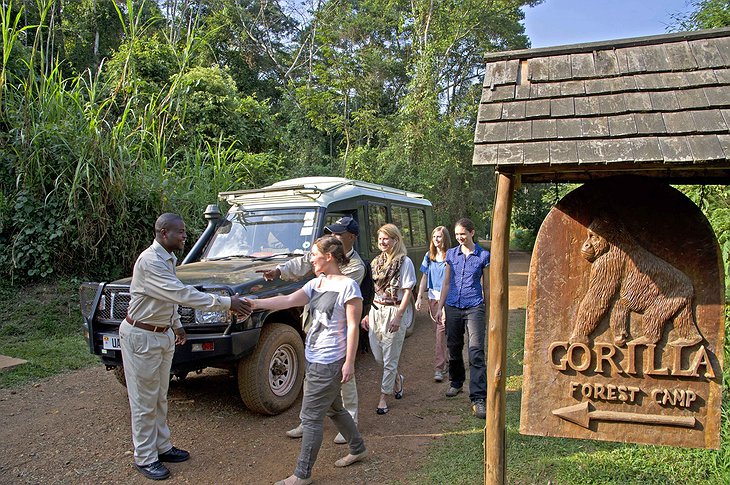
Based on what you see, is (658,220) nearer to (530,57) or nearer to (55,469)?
(530,57)

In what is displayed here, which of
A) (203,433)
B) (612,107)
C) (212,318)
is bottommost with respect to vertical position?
(203,433)

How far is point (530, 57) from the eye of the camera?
2908 millimetres

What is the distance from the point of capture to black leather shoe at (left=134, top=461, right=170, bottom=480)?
3.81 m

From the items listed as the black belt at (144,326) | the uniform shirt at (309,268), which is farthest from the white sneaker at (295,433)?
the black belt at (144,326)

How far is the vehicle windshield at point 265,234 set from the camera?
19.7 feet

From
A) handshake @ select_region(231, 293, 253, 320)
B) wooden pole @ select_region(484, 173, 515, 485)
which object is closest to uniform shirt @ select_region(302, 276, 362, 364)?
handshake @ select_region(231, 293, 253, 320)

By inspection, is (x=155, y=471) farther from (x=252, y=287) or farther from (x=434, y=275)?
(x=434, y=275)

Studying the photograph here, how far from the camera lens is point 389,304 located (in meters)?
5.02

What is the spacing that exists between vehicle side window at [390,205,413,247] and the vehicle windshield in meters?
2.26

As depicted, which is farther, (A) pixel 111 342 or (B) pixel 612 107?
(A) pixel 111 342

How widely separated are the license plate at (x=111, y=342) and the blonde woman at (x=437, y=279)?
278 centimetres

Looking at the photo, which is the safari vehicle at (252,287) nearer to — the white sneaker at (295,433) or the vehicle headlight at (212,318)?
the vehicle headlight at (212,318)

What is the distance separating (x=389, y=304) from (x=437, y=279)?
815mm

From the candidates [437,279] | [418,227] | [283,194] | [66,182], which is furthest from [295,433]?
[66,182]
